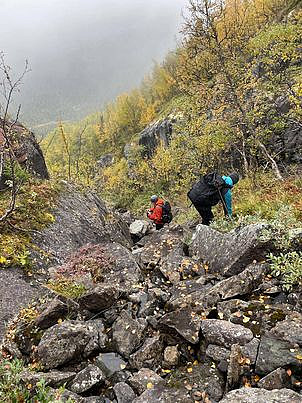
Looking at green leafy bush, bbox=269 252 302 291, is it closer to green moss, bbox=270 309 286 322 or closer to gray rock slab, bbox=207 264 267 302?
gray rock slab, bbox=207 264 267 302

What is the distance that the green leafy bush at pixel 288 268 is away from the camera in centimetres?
577

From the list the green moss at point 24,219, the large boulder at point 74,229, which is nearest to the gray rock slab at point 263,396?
the green moss at point 24,219

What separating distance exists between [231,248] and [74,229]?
5.54m

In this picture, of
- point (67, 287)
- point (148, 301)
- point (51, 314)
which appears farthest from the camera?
point (67, 287)

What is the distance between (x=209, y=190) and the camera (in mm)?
9523

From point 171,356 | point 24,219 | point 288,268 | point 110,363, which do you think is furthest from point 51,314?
point 288,268

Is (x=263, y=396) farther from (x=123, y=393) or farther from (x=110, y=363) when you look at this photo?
(x=110, y=363)

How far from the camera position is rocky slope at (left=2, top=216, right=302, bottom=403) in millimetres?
4379

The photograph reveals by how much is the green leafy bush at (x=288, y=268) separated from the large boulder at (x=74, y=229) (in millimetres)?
5700

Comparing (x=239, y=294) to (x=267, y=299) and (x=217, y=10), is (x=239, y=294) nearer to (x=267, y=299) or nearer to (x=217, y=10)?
(x=267, y=299)

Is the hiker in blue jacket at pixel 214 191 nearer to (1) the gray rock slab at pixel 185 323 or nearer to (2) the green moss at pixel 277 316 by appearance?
(2) the green moss at pixel 277 316

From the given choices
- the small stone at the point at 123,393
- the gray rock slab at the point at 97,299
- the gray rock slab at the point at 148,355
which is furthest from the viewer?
the gray rock slab at the point at 97,299

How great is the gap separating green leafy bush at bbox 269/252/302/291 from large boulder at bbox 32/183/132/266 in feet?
18.7

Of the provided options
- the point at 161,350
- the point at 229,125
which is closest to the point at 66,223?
the point at 161,350
